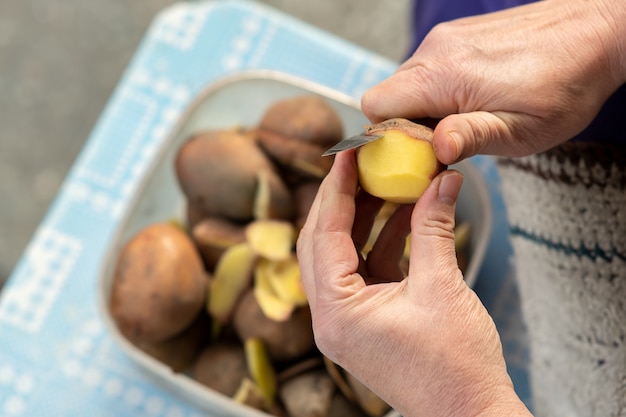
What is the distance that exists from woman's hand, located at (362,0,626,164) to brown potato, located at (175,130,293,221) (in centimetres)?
27

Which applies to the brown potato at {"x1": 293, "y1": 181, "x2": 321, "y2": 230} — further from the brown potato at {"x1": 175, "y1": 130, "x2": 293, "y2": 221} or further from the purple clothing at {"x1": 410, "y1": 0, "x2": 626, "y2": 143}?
the purple clothing at {"x1": 410, "y1": 0, "x2": 626, "y2": 143}

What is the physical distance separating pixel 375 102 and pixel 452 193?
9 centimetres

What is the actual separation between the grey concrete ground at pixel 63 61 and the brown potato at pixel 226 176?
0.71 m

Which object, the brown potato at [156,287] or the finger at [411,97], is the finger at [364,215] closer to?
the finger at [411,97]

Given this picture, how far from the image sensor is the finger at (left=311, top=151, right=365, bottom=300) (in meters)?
0.37

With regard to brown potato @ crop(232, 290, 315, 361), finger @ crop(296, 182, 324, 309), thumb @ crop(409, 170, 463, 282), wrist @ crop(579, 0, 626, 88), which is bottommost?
brown potato @ crop(232, 290, 315, 361)

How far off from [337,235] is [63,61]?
3.80 feet

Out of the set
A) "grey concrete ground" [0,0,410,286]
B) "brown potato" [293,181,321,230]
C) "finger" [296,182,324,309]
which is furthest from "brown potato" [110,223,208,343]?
"grey concrete ground" [0,0,410,286]

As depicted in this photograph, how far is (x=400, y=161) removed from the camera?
362 mm

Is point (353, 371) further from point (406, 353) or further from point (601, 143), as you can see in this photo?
point (601, 143)

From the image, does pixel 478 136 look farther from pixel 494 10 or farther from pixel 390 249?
pixel 494 10

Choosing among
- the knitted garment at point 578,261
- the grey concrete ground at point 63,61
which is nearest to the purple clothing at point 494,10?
the knitted garment at point 578,261

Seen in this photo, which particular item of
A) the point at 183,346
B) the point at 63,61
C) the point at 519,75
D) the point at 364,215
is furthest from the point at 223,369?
the point at 63,61

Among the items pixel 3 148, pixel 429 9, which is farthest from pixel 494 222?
pixel 3 148
